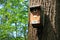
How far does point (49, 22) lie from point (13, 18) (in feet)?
16.5

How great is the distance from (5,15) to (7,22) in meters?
0.31

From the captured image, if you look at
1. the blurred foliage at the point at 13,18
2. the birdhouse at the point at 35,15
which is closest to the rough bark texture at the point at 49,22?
the birdhouse at the point at 35,15

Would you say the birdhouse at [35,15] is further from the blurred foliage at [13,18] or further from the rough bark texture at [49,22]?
the blurred foliage at [13,18]

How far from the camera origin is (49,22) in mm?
2438

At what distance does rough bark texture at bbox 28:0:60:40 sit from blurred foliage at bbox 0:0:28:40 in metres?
4.81

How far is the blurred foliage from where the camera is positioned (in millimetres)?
7348

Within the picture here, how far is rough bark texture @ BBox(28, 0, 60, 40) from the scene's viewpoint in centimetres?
241

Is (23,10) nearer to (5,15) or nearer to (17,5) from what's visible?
(17,5)

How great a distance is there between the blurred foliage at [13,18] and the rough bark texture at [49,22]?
15.8 ft

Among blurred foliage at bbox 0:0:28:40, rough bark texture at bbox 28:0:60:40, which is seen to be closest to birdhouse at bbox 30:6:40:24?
rough bark texture at bbox 28:0:60:40

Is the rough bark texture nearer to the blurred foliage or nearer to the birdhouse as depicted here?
the birdhouse

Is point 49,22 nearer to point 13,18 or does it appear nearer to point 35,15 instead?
point 35,15

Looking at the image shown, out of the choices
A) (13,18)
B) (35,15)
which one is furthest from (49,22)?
(13,18)

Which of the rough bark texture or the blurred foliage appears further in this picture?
the blurred foliage
